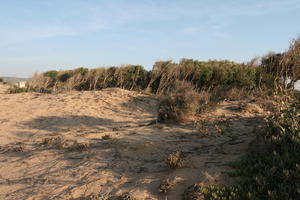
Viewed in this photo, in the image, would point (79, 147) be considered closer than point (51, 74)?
Yes

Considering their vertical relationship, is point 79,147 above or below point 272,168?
below

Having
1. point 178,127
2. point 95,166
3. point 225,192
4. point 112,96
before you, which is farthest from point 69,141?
point 112,96

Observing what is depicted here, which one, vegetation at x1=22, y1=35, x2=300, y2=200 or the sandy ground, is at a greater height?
vegetation at x1=22, y1=35, x2=300, y2=200

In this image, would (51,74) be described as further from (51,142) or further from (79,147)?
(79,147)

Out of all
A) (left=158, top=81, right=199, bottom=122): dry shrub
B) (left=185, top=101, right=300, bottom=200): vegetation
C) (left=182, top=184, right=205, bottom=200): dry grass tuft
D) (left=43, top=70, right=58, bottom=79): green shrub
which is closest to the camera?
(left=185, top=101, right=300, bottom=200): vegetation

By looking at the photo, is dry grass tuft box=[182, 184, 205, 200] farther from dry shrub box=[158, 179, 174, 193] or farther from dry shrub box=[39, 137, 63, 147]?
dry shrub box=[39, 137, 63, 147]

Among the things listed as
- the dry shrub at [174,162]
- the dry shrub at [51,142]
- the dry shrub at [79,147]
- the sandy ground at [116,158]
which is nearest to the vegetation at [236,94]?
the dry shrub at [174,162]

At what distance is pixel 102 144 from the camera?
662 cm

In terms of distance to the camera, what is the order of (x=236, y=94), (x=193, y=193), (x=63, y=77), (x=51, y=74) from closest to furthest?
(x=193, y=193) < (x=236, y=94) < (x=63, y=77) < (x=51, y=74)

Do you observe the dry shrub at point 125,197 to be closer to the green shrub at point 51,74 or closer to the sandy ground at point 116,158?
the sandy ground at point 116,158

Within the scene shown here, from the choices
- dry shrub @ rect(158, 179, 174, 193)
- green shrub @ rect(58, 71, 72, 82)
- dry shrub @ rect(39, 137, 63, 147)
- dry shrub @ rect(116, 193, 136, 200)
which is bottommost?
dry shrub @ rect(116, 193, 136, 200)

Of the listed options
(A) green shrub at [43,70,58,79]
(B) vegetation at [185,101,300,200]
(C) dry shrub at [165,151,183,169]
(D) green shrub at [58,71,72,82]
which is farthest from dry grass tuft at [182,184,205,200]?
(A) green shrub at [43,70,58,79]

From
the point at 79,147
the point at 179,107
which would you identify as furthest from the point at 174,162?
the point at 179,107

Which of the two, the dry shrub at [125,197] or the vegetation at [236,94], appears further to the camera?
the dry shrub at [125,197]
